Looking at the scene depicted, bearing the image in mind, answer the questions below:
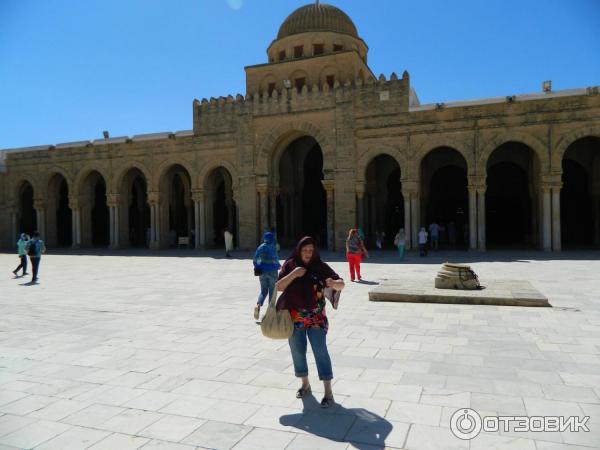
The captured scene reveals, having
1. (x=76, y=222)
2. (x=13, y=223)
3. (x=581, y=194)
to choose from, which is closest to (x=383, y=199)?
(x=581, y=194)

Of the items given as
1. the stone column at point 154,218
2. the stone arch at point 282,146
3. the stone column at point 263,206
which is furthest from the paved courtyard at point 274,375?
the stone column at point 154,218

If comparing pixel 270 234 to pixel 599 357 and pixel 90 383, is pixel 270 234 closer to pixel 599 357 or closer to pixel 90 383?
pixel 90 383

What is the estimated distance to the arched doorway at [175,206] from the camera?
2578 cm

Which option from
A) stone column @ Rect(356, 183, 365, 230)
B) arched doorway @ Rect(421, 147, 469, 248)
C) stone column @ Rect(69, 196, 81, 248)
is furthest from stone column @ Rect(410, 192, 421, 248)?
stone column @ Rect(69, 196, 81, 248)

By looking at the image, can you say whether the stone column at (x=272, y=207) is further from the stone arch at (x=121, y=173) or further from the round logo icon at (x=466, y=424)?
the round logo icon at (x=466, y=424)

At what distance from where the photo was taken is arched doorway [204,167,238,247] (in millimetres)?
24797

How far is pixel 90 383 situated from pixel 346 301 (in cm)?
525

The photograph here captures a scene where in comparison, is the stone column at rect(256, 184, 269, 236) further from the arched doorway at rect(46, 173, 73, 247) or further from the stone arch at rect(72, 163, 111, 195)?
the arched doorway at rect(46, 173, 73, 247)

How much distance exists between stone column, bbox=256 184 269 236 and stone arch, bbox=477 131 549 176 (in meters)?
10.0

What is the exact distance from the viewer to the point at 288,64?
25438 millimetres

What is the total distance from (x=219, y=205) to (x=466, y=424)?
1081 inches

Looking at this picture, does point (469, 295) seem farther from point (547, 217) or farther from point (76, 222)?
point (76, 222)

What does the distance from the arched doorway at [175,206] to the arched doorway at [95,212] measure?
4709mm

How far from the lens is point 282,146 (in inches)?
930
